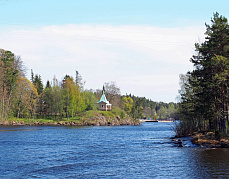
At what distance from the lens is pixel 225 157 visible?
95.1ft

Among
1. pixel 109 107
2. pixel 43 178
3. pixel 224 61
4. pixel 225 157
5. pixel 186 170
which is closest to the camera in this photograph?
pixel 43 178

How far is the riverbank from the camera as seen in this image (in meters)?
99.2

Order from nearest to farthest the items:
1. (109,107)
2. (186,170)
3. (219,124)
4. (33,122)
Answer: (186,170) < (219,124) < (33,122) < (109,107)

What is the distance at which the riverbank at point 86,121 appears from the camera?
99.2 metres

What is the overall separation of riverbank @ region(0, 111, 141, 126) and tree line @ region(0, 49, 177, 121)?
2.92 m

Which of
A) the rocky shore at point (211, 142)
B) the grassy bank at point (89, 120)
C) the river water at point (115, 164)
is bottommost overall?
the river water at point (115, 164)

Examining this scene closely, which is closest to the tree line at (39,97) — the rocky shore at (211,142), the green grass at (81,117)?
the green grass at (81,117)

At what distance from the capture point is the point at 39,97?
372ft

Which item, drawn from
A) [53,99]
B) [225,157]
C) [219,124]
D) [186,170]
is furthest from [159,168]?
[53,99]

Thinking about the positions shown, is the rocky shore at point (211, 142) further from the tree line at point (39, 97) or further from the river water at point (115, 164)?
the tree line at point (39, 97)

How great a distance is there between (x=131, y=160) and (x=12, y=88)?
70414mm

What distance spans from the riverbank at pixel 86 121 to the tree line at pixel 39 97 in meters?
2.92

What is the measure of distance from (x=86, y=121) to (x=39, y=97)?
21.4 m

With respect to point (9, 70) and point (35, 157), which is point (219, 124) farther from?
point (9, 70)
